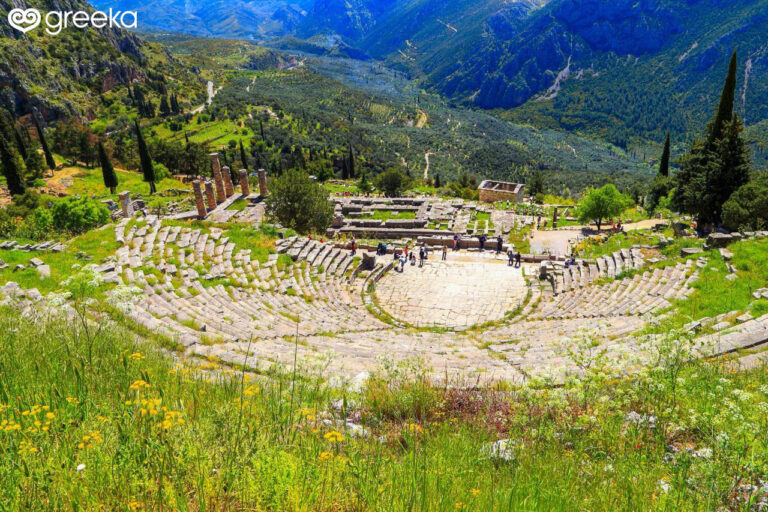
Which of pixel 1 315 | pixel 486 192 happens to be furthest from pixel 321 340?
pixel 486 192

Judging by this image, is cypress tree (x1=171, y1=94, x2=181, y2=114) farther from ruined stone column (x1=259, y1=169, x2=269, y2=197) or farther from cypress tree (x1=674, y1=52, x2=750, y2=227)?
cypress tree (x1=674, y1=52, x2=750, y2=227)

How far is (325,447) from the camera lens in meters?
3.88

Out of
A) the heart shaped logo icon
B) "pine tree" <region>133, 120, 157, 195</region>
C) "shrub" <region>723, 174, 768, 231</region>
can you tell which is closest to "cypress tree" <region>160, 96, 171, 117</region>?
the heart shaped logo icon

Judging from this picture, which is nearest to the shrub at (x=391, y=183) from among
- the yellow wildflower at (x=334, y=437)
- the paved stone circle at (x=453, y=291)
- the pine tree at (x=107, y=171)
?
the paved stone circle at (x=453, y=291)

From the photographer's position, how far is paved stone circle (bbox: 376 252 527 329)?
1712cm

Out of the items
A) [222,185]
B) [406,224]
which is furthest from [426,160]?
[406,224]

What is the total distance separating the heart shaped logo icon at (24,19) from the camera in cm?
8371

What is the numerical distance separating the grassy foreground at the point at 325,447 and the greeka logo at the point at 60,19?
93.1 meters

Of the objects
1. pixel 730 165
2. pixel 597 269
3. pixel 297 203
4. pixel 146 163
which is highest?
pixel 146 163

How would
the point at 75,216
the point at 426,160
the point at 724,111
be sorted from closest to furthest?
1. the point at 724,111
2. the point at 75,216
3. the point at 426,160

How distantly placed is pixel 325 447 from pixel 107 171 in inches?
2202

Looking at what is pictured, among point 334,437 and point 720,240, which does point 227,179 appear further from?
point 334,437

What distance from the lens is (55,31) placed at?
9612 centimetres

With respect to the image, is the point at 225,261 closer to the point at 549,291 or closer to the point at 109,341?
the point at 109,341
